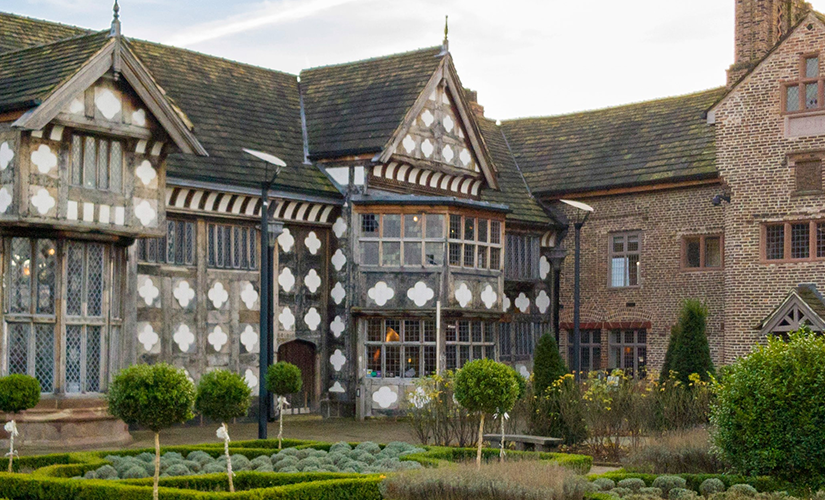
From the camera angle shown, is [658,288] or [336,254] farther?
[658,288]

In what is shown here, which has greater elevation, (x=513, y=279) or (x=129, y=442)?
(x=513, y=279)

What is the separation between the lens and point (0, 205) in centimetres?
2270

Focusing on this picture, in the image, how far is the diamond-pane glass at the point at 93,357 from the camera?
23903 millimetres

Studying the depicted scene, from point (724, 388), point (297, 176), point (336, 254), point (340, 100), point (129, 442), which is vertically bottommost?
point (129, 442)

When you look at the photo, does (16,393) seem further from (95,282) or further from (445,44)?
(445,44)

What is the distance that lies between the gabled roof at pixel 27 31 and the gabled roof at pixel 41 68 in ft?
11.8

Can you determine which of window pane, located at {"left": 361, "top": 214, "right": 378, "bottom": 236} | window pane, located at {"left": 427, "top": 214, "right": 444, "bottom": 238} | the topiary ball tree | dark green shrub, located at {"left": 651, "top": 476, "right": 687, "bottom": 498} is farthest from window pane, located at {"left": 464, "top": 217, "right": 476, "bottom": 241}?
the topiary ball tree

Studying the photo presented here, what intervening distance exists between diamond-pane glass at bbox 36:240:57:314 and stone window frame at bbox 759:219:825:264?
17428 millimetres

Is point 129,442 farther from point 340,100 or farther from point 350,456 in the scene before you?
point 340,100

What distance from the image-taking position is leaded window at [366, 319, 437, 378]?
30.4m

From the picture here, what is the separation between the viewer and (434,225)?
30.5 meters

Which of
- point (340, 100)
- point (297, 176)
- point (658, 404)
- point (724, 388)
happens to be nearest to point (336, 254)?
point (297, 176)

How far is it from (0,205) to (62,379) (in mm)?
3455

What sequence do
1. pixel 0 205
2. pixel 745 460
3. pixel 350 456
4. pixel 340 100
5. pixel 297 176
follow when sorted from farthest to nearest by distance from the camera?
pixel 340 100, pixel 297 176, pixel 0 205, pixel 350 456, pixel 745 460
